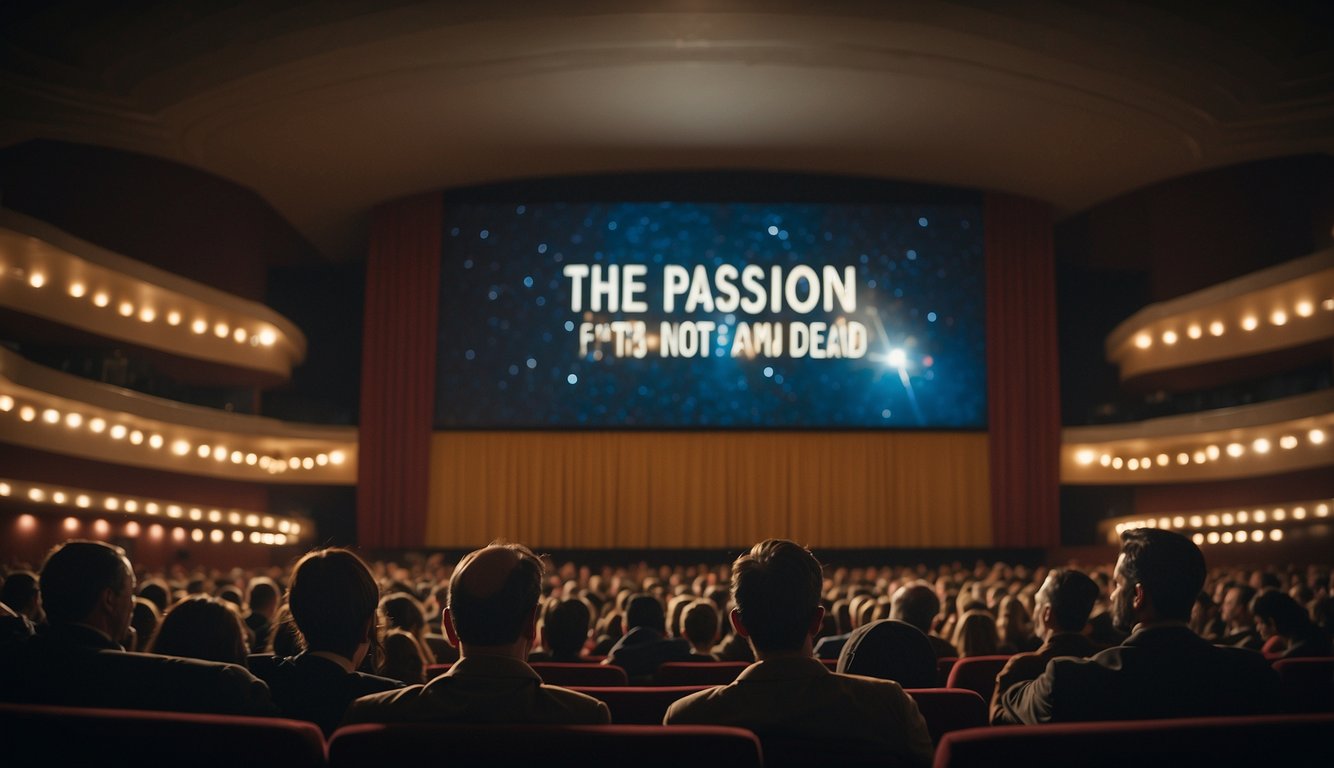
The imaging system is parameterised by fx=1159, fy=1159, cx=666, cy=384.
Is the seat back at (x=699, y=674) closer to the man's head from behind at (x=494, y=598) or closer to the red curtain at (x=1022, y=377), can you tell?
the man's head from behind at (x=494, y=598)

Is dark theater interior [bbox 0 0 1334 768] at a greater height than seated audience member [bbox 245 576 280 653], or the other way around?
dark theater interior [bbox 0 0 1334 768]

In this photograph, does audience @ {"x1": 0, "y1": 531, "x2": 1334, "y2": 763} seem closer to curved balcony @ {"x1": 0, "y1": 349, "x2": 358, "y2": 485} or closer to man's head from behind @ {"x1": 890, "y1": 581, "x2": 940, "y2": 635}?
man's head from behind @ {"x1": 890, "y1": 581, "x2": 940, "y2": 635}

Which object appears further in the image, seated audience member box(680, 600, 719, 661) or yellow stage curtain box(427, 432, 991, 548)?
yellow stage curtain box(427, 432, 991, 548)

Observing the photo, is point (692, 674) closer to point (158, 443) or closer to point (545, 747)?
point (545, 747)

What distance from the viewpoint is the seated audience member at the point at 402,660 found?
13.6 feet

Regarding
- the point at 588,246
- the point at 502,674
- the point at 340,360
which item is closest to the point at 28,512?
the point at 340,360

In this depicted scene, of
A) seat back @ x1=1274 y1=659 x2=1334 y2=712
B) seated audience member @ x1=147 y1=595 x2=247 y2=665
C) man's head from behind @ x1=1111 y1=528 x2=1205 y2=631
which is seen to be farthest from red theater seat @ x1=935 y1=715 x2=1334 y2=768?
seated audience member @ x1=147 y1=595 x2=247 y2=665

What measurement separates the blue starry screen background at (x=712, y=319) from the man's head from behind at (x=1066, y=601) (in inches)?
673

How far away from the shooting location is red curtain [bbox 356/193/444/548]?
22.4 metres

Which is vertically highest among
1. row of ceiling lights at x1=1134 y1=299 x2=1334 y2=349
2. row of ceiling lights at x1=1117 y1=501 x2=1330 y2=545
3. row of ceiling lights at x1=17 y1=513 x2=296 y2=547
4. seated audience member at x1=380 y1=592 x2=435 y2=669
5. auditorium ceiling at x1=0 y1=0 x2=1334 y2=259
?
auditorium ceiling at x1=0 y1=0 x2=1334 y2=259

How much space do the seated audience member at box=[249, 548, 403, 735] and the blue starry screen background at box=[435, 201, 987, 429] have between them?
1851cm

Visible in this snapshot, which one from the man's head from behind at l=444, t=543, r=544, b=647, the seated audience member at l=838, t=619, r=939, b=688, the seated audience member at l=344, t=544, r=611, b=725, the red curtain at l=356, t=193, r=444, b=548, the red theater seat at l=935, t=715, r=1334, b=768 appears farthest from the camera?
the red curtain at l=356, t=193, r=444, b=548

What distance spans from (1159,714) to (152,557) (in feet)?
68.8

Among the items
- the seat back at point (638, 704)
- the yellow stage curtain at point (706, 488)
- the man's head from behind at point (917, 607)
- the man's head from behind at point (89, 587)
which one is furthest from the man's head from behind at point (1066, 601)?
the yellow stage curtain at point (706, 488)
